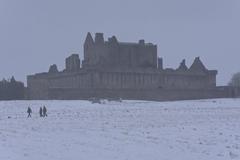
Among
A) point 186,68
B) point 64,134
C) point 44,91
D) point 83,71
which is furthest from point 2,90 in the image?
point 64,134

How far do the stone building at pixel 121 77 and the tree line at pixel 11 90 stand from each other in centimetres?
189

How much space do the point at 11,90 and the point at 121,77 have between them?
56.7 feet

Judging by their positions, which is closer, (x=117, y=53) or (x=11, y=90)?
(x=11, y=90)

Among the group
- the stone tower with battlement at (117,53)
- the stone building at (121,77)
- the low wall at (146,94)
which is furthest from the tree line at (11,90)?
the stone tower with battlement at (117,53)

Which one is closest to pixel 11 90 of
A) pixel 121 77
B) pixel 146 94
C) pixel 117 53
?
pixel 121 77

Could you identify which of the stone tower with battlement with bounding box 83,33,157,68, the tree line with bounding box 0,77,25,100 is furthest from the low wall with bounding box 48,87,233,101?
the stone tower with battlement with bounding box 83,33,157,68

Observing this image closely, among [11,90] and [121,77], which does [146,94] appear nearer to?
[121,77]

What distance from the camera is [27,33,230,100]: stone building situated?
92.3 metres

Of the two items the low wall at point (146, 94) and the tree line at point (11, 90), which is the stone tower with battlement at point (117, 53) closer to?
the low wall at point (146, 94)

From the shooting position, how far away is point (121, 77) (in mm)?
100000

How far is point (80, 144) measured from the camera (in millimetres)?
22516

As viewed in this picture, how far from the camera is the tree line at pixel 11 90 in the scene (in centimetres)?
9149

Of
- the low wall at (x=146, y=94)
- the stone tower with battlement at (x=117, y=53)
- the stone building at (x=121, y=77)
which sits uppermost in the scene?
the stone tower with battlement at (x=117, y=53)

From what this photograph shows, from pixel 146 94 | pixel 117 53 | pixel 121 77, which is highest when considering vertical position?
pixel 117 53
